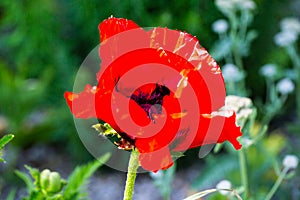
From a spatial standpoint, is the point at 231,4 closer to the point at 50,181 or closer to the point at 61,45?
the point at 61,45

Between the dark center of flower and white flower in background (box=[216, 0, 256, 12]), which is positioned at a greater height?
white flower in background (box=[216, 0, 256, 12])

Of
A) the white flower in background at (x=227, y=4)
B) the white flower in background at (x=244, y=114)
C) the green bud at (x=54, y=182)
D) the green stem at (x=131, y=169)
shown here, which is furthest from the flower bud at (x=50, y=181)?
the white flower in background at (x=227, y=4)

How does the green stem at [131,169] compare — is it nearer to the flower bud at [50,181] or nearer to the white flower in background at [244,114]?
the flower bud at [50,181]

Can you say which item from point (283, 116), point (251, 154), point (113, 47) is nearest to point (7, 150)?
point (251, 154)

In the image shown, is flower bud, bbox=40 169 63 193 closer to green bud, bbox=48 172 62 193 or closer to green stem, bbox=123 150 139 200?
green bud, bbox=48 172 62 193

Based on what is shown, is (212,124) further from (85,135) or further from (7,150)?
(7,150)

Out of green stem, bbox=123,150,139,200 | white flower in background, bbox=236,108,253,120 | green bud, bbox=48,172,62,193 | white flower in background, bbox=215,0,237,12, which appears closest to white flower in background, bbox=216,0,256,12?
white flower in background, bbox=215,0,237,12

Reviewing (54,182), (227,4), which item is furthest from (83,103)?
(227,4)

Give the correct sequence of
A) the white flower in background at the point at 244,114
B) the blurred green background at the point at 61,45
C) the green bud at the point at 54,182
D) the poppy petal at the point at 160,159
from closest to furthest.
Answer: the poppy petal at the point at 160,159
the green bud at the point at 54,182
the white flower in background at the point at 244,114
the blurred green background at the point at 61,45
